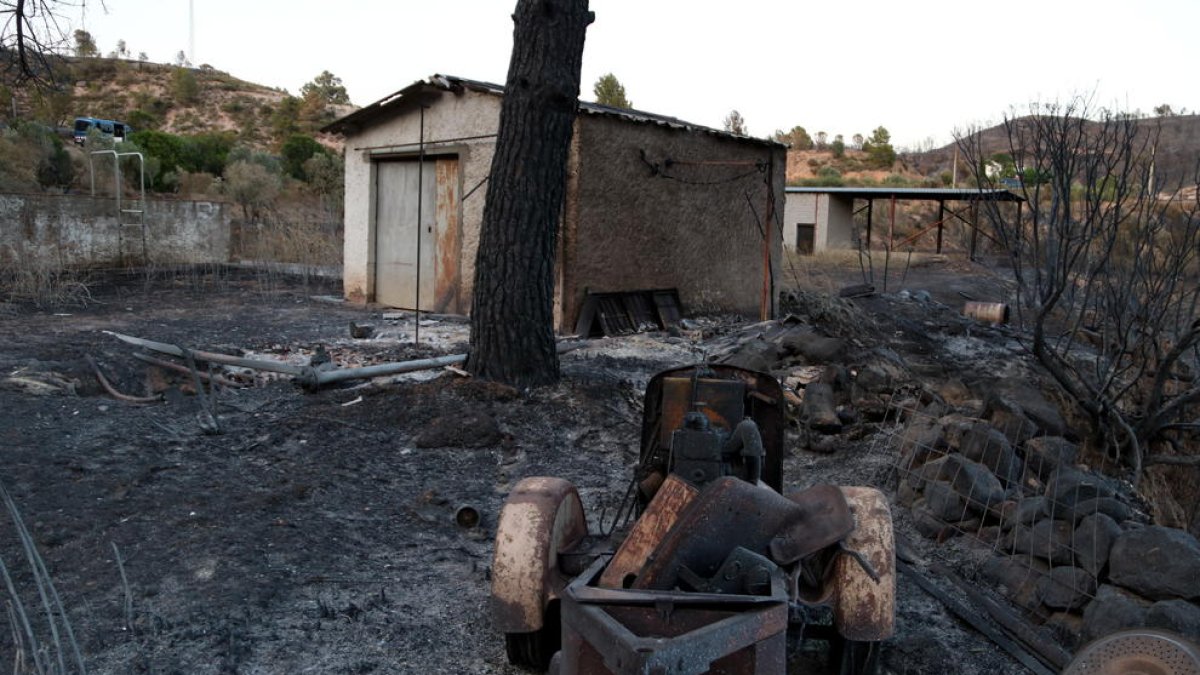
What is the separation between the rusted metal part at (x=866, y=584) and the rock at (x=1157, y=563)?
1.69m

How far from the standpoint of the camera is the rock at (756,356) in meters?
9.70

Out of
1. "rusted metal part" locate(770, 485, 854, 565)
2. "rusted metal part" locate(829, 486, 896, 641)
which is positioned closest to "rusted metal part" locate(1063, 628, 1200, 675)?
"rusted metal part" locate(829, 486, 896, 641)

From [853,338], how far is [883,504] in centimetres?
755

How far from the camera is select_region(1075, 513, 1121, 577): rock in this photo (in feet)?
15.5

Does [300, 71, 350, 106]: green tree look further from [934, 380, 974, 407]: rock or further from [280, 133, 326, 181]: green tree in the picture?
[934, 380, 974, 407]: rock

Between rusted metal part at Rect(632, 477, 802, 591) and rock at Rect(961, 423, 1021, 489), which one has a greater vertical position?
rusted metal part at Rect(632, 477, 802, 591)

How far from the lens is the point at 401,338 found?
11.9m

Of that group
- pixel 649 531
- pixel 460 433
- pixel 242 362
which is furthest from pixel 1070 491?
pixel 242 362

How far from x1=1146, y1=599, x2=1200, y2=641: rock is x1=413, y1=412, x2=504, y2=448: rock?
178 inches

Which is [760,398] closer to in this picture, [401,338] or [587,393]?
[587,393]

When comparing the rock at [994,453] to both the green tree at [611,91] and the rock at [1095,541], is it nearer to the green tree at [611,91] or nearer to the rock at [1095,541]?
the rock at [1095,541]

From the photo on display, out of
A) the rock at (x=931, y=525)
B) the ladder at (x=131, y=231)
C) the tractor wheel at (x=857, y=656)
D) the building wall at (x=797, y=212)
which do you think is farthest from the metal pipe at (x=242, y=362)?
the building wall at (x=797, y=212)

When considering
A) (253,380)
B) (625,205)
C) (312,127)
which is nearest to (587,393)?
(253,380)

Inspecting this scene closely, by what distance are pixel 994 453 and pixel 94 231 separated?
1608cm
